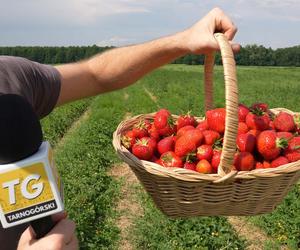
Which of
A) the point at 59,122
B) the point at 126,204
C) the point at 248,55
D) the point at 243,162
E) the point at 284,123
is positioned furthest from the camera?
the point at 248,55

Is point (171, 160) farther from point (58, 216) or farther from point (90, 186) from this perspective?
point (90, 186)

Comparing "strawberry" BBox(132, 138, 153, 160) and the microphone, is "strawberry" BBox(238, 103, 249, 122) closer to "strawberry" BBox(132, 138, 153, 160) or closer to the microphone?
"strawberry" BBox(132, 138, 153, 160)

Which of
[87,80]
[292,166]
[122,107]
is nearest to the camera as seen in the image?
[292,166]

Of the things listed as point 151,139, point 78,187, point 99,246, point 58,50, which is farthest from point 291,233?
point 58,50

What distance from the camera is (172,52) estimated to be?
233 cm

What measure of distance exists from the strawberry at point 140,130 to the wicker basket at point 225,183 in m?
0.23

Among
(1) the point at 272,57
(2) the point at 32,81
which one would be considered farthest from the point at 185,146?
(1) the point at 272,57

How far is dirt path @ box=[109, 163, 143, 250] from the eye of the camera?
5.12 meters

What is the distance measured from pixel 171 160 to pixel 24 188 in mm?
1025

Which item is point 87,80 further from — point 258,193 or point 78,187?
point 78,187

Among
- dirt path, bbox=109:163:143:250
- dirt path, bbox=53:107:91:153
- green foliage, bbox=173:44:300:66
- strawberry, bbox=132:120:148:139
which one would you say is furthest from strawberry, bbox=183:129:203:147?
green foliage, bbox=173:44:300:66

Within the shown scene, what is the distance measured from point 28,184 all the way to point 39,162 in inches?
2.5

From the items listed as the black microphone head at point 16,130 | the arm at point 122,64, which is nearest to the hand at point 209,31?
the arm at point 122,64

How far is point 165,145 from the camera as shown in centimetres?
218
